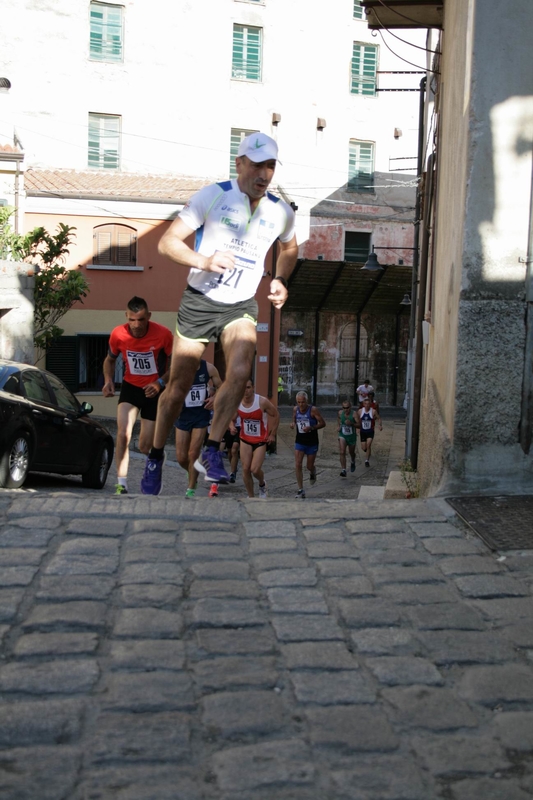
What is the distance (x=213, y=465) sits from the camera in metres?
7.82

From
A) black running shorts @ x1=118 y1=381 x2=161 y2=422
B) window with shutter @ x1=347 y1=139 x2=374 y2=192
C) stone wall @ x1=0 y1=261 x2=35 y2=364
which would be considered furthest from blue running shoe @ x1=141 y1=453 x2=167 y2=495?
window with shutter @ x1=347 y1=139 x2=374 y2=192

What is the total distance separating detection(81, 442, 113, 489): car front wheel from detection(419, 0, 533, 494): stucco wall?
9.19 metres

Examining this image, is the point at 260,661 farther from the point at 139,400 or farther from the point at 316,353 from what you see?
the point at 316,353

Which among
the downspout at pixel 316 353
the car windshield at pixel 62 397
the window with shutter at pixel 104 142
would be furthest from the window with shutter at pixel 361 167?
the car windshield at pixel 62 397

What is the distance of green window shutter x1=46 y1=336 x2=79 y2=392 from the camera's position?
3198 centimetres

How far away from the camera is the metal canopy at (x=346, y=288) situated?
40.1 meters

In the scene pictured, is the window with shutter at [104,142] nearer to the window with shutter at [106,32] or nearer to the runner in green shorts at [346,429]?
the window with shutter at [106,32]

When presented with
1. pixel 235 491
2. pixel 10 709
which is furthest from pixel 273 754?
pixel 235 491

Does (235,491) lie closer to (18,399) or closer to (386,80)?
(18,399)

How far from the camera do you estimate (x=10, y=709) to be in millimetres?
3061

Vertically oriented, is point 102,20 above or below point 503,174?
above

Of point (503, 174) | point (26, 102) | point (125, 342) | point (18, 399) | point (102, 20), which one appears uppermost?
point (102, 20)

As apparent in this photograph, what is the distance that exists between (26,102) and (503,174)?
33.8m

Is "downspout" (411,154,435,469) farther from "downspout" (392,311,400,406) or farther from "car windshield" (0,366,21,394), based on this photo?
"downspout" (392,311,400,406)
